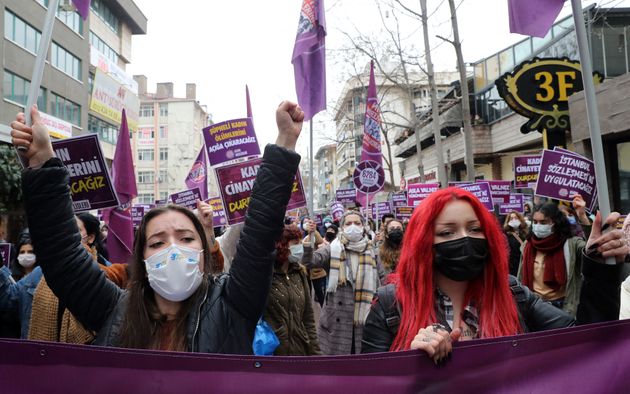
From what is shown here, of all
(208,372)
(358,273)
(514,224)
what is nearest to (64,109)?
(514,224)

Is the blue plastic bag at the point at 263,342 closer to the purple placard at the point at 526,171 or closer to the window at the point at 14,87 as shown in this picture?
the purple placard at the point at 526,171

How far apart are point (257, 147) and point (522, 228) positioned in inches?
184

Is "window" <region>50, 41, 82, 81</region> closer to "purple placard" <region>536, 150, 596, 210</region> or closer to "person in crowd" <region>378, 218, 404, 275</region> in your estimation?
"person in crowd" <region>378, 218, 404, 275</region>

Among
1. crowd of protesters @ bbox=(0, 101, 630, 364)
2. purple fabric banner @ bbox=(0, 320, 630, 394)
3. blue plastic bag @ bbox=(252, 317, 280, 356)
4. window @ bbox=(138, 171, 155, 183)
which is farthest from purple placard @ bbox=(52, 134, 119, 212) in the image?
window @ bbox=(138, 171, 155, 183)

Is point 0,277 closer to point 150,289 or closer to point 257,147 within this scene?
point 150,289

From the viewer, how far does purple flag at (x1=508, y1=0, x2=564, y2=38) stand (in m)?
3.53

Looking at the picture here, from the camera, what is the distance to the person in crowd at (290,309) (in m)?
4.30

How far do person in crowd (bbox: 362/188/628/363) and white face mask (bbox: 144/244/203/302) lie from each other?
29.5 inches

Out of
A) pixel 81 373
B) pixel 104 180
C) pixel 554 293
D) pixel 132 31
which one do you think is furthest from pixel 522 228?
pixel 132 31

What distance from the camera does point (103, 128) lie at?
3975cm

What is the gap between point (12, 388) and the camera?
5.59 ft

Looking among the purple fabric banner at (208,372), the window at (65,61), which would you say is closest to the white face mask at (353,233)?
the purple fabric banner at (208,372)

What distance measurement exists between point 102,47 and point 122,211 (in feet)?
125

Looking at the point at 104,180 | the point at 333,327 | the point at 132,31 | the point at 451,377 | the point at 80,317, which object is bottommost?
the point at 333,327
